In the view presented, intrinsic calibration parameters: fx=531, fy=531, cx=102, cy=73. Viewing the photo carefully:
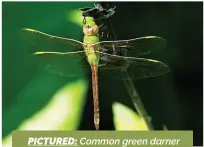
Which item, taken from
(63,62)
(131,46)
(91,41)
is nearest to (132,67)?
(131,46)

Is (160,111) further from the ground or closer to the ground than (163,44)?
closer to the ground

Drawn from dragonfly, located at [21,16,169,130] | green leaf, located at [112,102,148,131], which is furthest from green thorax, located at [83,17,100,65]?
green leaf, located at [112,102,148,131]

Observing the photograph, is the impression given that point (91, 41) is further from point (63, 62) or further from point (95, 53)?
point (63, 62)

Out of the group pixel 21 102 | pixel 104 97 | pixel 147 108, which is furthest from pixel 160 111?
pixel 21 102

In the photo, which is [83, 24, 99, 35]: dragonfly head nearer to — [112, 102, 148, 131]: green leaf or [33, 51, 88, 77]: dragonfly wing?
[33, 51, 88, 77]: dragonfly wing

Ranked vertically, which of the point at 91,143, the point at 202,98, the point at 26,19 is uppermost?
the point at 26,19

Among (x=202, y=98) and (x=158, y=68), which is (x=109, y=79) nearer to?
(x=158, y=68)
